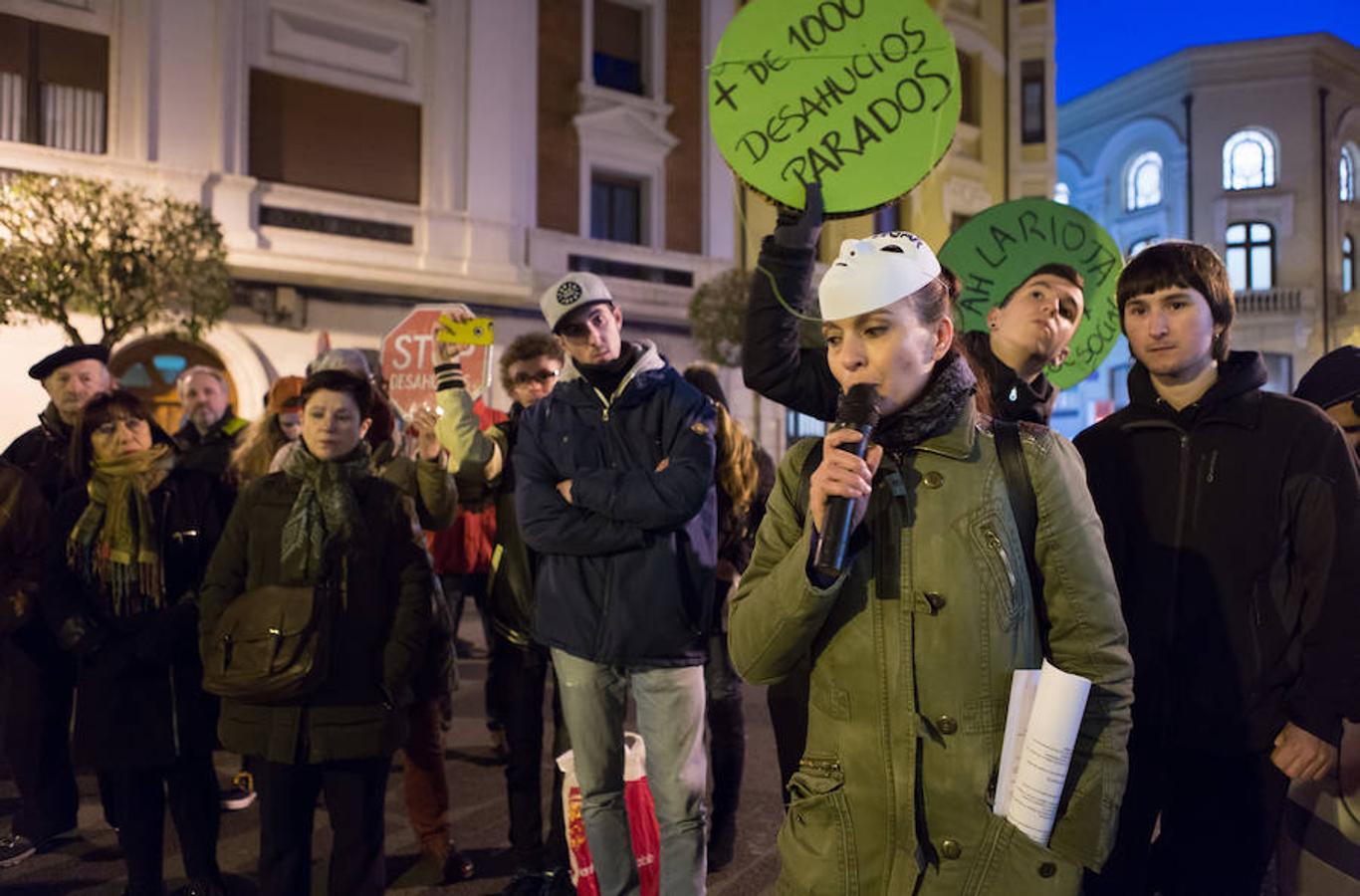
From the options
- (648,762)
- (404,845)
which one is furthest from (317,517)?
(404,845)

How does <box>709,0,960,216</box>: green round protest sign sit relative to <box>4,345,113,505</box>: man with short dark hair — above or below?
above

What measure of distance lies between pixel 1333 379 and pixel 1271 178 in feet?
104

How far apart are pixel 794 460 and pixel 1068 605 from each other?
555 millimetres

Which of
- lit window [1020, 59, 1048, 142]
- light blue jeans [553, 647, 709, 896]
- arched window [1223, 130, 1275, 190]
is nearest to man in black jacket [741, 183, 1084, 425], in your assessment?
light blue jeans [553, 647, 709, 896]

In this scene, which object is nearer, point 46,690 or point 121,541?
point 121,541

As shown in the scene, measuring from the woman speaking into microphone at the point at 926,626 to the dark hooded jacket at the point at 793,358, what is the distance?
539 millimetres

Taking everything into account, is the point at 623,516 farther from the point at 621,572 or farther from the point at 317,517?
the point at 317,517

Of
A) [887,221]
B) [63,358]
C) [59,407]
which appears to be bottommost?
[59,407]

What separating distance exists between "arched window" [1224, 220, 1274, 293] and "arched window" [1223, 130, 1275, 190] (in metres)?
1.19

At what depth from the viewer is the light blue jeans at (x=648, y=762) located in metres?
3.25

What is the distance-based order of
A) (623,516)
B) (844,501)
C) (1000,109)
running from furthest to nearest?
1. (1000,109)
2. (623,516)
3. (844,501)

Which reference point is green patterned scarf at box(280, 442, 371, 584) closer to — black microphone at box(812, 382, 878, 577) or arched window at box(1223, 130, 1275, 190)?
black microphone at box(812, 382, 878, 577)

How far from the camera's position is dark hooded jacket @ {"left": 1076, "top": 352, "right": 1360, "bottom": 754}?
7.84 ft

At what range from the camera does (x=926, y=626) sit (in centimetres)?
179
